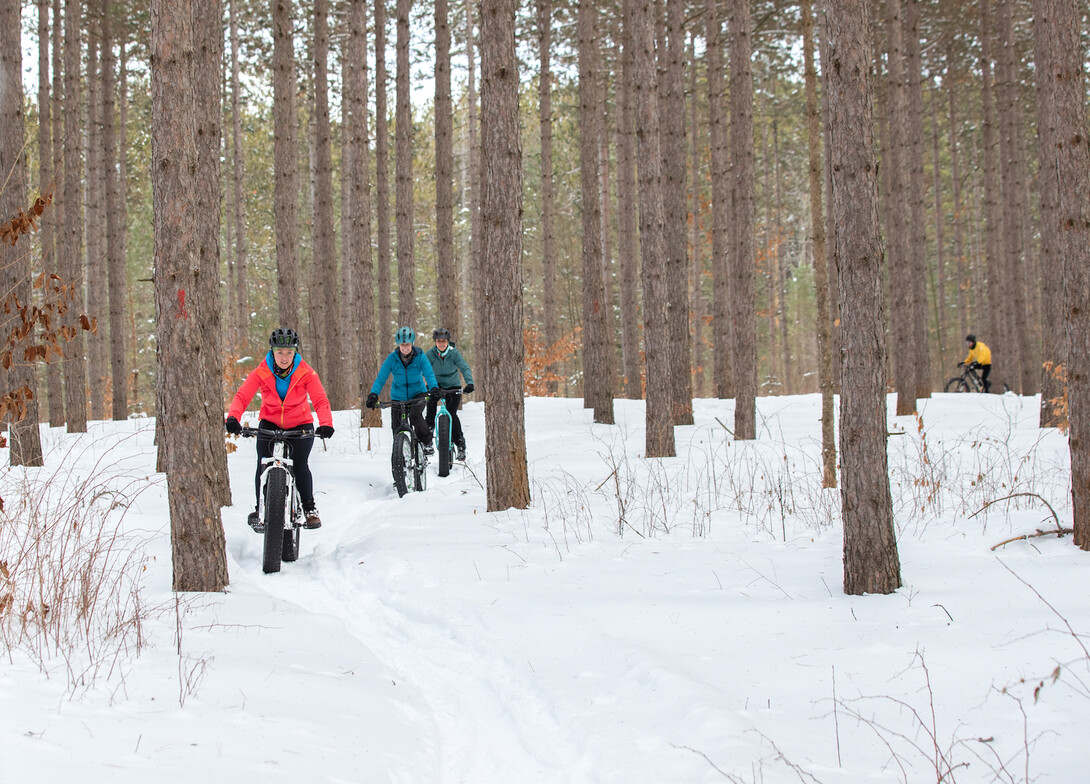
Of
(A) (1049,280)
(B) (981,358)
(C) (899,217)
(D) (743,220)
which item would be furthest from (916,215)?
(B) (981,358)

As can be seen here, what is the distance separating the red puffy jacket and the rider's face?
107mm

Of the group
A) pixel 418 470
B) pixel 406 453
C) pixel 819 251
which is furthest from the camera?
pixel 418 470

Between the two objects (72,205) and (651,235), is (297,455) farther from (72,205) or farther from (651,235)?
(72,205)

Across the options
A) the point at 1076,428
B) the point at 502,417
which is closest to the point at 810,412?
the point at 502,417

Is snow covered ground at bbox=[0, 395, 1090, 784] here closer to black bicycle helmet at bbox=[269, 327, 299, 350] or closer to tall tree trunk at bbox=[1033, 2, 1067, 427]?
black bicycle helmet at bbox=[269, 327, 299, 350]

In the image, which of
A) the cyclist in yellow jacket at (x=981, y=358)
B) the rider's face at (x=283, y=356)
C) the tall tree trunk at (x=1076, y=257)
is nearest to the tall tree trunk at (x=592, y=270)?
the rider's face at (x=283, y=356)

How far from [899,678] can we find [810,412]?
1478 cm

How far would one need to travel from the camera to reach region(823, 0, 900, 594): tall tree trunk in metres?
4.76

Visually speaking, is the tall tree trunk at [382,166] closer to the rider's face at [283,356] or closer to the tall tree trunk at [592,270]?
the tall tree trunk at [592,270]

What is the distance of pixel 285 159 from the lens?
1408cm

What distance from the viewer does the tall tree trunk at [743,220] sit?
13.1 m

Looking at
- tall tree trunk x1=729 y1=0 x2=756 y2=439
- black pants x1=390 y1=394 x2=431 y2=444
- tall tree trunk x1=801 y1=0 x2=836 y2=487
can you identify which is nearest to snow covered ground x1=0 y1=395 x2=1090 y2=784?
tall tree trunk x1=801 y1=0 x2=836 y2=487

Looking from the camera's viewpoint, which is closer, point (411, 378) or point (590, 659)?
point (590, 659)

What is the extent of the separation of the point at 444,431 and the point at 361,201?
5.87m
